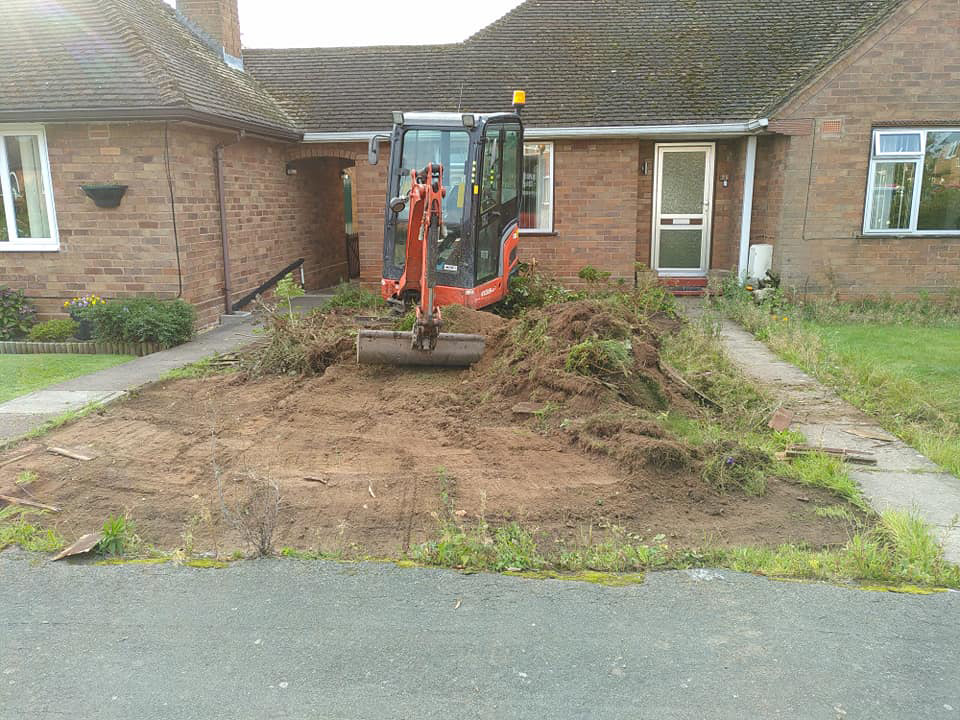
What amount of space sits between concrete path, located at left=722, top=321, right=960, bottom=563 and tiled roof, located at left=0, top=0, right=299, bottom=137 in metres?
8.76

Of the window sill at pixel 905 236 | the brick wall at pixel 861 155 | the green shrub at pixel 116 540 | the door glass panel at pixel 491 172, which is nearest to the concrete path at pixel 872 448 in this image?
the door glass panel at pixel 491 172

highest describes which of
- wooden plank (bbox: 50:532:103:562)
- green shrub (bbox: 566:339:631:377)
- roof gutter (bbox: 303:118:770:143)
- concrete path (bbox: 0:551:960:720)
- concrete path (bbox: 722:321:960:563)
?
roof gutter (bbox: 303:118:770:143)

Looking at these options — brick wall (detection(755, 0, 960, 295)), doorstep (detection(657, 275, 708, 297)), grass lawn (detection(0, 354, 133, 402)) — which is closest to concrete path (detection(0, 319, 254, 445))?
grass lawn (detection(0, 354, 133, 402))

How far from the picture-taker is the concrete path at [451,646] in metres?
3.10

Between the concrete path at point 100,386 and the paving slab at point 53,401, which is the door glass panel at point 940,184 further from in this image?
the paving slab at point 53,401

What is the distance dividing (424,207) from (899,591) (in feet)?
18.6

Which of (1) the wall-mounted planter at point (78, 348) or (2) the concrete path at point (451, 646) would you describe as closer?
(2) the concrete path at point (451, 646)

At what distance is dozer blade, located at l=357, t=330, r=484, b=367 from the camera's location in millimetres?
7840

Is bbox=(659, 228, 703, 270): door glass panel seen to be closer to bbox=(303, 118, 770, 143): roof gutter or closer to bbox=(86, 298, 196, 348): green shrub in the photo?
bbox=(303, 118, 770, 143): roof gutter

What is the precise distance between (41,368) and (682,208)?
12.1 meters

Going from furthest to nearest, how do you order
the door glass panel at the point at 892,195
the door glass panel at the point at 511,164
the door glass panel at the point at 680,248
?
the door glass panel at the point at 680,248 < the door glass panel at the point at 892,195 < the door glass panel at the point at 511,164

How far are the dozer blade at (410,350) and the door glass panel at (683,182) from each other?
910 centimetres

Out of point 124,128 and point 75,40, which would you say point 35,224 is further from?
point 75,40

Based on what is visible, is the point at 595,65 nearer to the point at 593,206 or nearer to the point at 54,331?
the point at 593,206
